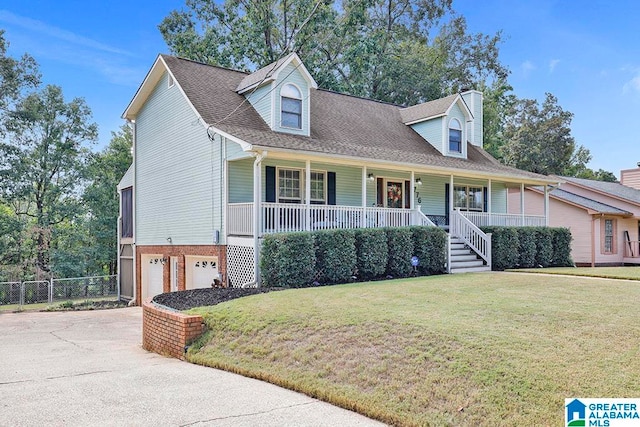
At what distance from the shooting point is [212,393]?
5.77 metres

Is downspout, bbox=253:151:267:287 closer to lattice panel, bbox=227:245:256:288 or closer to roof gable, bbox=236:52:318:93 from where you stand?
lattice panel, bbox=227:245:256:288

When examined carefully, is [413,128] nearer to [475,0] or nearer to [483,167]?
[483,167]

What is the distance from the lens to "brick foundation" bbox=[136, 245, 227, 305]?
47.0 feet

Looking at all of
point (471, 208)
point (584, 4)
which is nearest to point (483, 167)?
point (471, 208)

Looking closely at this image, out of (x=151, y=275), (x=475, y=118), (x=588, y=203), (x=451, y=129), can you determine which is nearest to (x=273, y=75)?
(x=451, y=129)

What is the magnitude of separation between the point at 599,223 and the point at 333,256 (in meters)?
17.2

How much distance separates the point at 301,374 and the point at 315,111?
1363 cm

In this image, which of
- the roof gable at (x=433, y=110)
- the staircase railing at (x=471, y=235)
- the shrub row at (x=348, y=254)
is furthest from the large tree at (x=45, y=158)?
the staircase railing at (x=471, y=235)

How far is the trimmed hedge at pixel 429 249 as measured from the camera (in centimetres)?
1436

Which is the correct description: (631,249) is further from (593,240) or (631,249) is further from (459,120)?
(459,120)

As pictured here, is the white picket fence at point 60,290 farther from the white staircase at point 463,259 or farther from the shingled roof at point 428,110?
the white staircase at point 463,259

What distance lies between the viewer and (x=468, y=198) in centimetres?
2095

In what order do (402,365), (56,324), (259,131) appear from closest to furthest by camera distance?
(402,365), (56,324), (259,131)

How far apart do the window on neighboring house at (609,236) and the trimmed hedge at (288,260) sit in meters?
18.4
